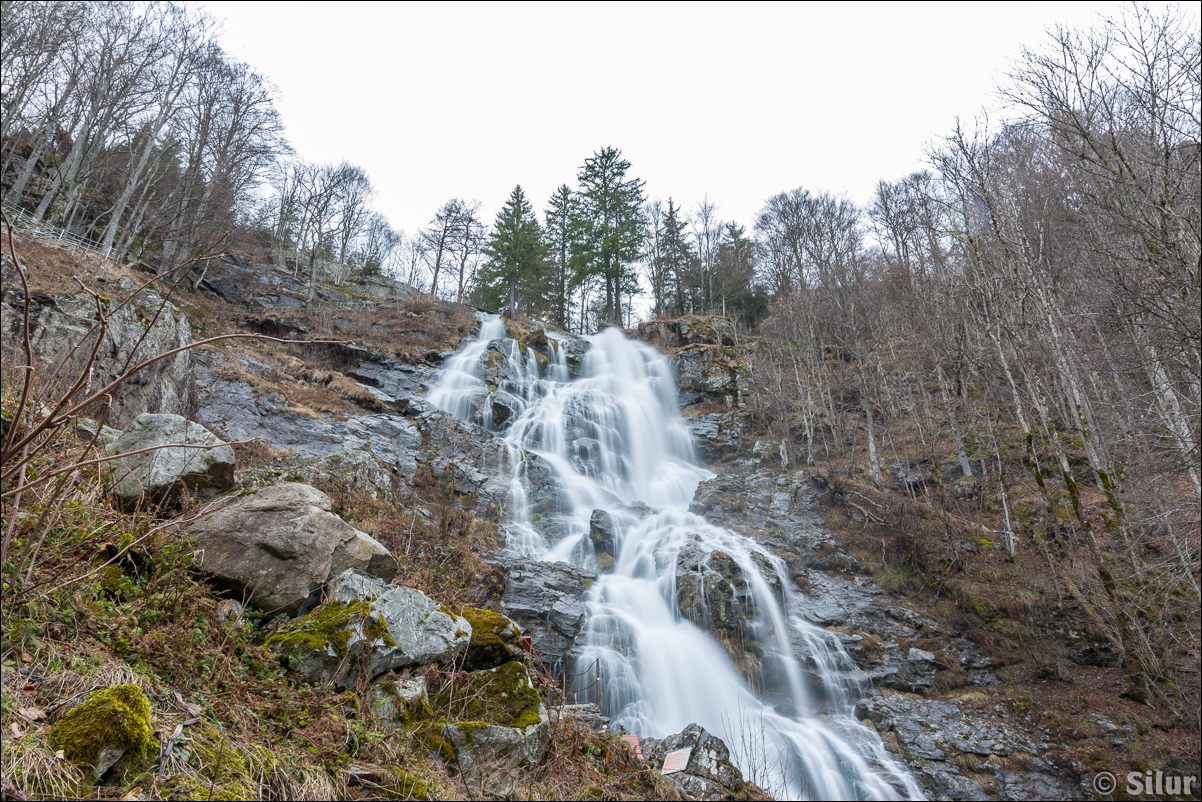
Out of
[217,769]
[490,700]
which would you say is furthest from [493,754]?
[217,769]

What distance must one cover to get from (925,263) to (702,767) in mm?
19713

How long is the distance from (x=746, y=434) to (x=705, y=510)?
6471 millimetres

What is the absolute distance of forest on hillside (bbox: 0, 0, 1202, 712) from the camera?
8000 mm

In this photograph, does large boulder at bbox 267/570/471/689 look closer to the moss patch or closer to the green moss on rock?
the green moss on rock

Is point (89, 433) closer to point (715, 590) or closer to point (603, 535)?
point (603, 535)

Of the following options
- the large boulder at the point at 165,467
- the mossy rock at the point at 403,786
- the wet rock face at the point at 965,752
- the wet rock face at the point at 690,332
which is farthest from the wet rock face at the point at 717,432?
the mossy rock at the point at 403,786

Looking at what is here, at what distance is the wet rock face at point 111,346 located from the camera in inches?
308

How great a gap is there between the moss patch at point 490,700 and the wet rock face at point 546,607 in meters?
3.84

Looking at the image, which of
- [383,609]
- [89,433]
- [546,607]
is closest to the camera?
[383,609]

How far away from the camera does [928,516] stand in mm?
13805

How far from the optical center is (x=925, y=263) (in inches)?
754

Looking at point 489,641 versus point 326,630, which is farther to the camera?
point 489,641

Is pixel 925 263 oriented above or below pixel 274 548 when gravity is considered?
above

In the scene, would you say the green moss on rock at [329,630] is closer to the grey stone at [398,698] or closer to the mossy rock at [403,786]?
the grey stone at [398,698]
